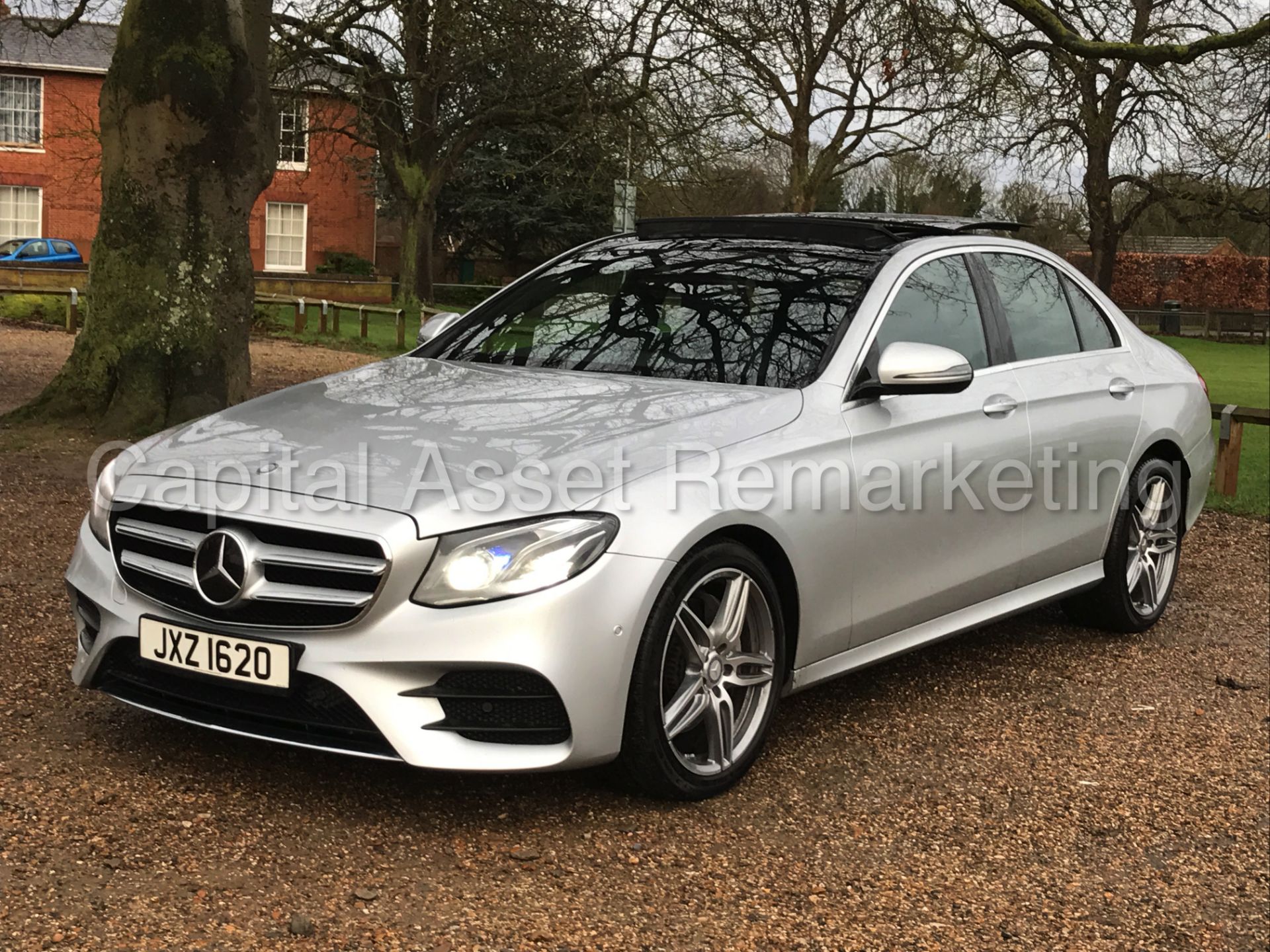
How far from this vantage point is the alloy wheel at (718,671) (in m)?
4.12

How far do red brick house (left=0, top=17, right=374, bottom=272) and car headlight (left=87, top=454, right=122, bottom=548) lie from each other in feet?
125

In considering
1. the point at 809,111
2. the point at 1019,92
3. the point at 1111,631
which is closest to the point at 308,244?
the point at 809,111

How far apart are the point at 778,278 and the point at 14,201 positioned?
1688 inches

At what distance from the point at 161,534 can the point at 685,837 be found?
165 centimetres

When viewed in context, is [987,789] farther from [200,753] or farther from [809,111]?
[809,111]

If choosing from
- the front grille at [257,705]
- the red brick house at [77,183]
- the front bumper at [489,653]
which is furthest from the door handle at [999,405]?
the red brick house at [77,183]

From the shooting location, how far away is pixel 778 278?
5227 mm

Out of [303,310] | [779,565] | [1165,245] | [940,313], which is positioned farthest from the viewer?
[1165,245]

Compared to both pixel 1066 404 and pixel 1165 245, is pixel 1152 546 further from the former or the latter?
pixel 1165 245

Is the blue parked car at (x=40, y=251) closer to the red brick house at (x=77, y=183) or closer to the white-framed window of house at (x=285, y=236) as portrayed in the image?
the red brick house at (x=77, y=183)

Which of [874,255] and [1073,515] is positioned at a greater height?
[874,255]

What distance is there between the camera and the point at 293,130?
32125mm

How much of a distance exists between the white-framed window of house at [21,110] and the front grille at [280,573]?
141 feet

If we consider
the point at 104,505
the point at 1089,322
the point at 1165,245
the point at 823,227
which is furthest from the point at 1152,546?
the point at 1165,245
